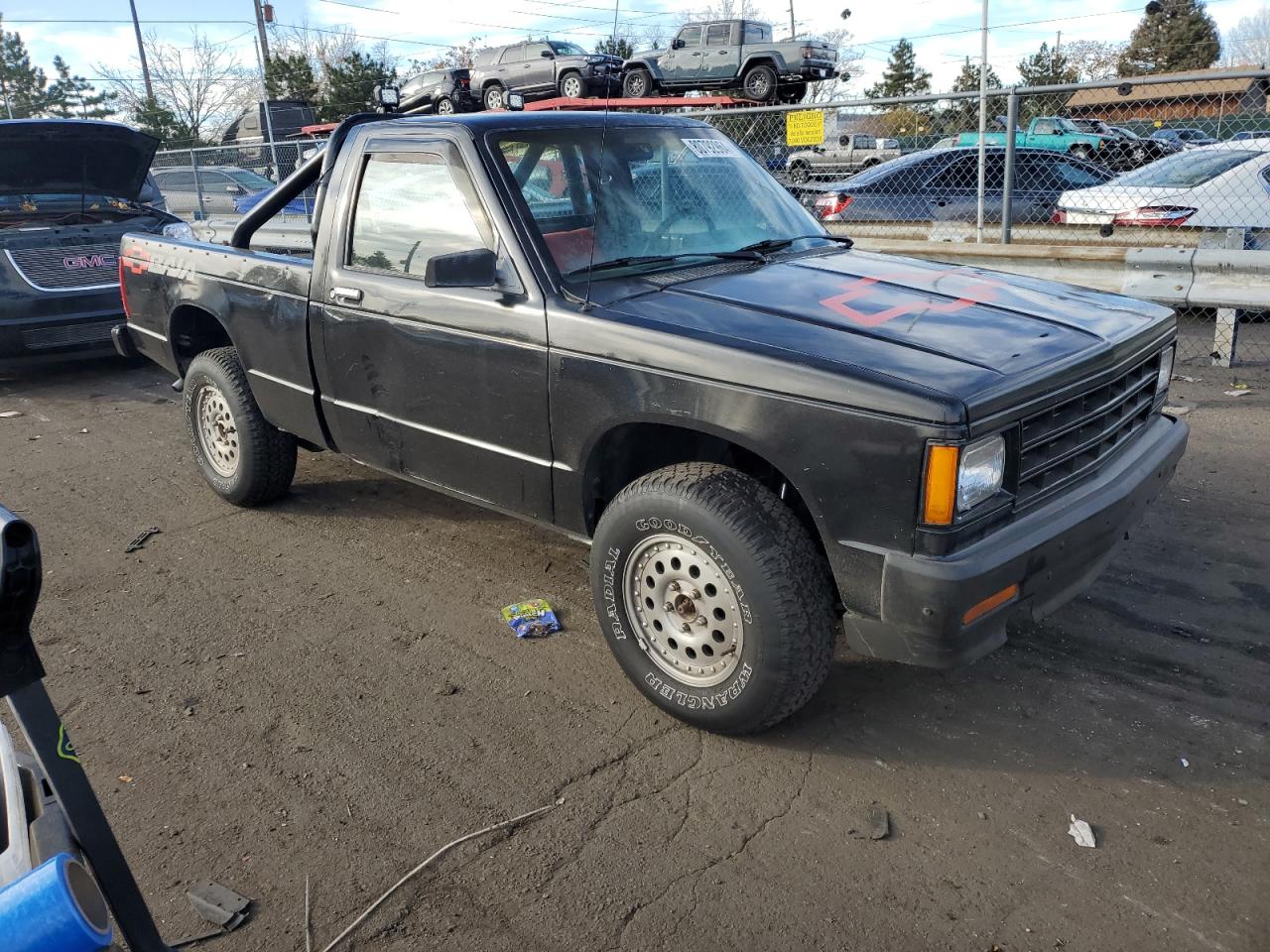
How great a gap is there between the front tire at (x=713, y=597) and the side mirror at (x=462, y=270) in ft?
2.93

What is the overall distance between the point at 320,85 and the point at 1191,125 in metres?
34.3

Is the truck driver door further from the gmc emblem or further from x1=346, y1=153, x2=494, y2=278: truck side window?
the gmc emblem

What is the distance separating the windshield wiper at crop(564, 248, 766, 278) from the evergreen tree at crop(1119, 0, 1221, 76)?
51.7 m

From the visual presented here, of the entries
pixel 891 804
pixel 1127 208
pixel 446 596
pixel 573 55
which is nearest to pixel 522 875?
pixel 891 804

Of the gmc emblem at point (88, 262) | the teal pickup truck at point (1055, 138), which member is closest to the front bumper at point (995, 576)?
the gmc emblem at point (88, 262)

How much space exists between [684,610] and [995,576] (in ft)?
3.20

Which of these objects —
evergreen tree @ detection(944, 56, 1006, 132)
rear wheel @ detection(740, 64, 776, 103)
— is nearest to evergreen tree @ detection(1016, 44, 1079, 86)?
rear wheel @ detection(740, 64, 776, 103)

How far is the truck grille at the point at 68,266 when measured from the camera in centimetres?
802

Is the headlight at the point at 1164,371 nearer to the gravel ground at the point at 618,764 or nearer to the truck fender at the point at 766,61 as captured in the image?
the gravel ground at the point at 618,764

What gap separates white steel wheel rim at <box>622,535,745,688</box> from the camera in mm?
3090

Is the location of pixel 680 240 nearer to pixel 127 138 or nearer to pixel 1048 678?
pixel 1048 678

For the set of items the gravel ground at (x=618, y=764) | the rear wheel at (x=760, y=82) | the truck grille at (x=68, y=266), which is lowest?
the gravel ground at (x=618, y=764)

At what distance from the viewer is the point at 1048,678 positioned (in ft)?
11.5

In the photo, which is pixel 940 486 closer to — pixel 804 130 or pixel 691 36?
pixel 804 130
